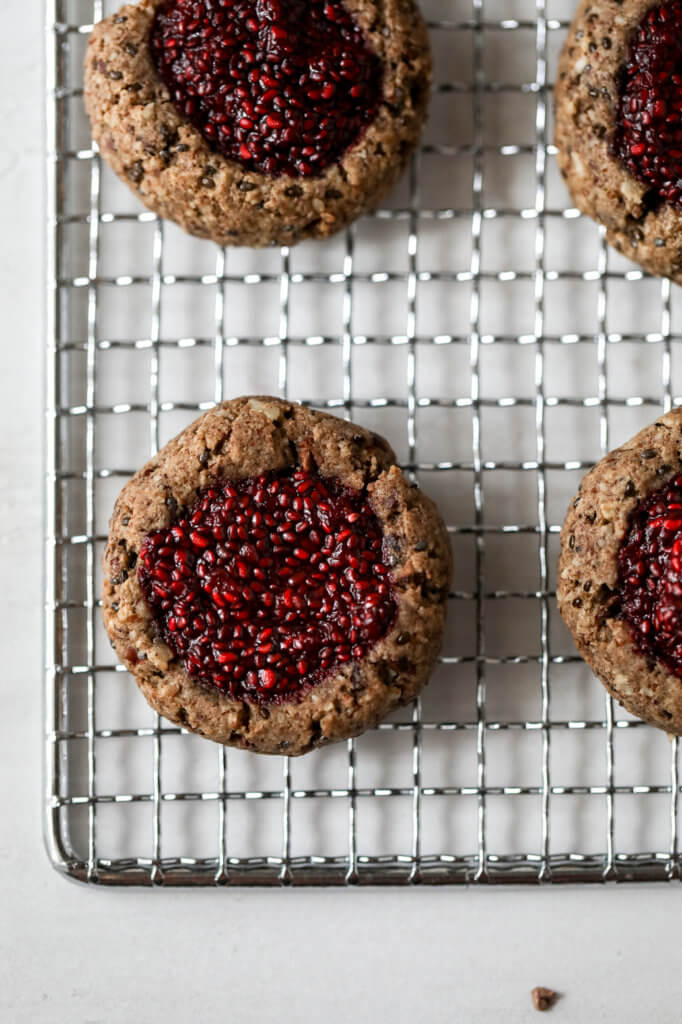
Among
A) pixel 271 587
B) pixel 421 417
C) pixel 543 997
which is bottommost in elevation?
pixel 543 997

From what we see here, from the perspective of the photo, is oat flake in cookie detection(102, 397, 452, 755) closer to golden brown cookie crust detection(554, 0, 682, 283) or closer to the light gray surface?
the light gray surface

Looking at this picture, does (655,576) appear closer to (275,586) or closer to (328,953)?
(275,586)

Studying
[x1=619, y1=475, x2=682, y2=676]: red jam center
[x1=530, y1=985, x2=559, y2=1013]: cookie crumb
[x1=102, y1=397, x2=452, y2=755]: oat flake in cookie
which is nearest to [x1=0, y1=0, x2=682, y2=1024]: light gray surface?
[x1=530, y1=985, x2=559, y2=1013]: cookie crumb

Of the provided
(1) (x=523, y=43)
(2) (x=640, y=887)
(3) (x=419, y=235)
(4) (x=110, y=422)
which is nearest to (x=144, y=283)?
(4) (x=110, y=422)

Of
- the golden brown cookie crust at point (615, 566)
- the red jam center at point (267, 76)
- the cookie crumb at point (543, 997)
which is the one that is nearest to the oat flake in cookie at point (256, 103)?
the red jam center at point (267, 76)

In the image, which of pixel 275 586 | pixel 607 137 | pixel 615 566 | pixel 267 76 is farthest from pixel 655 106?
pixel 275 586

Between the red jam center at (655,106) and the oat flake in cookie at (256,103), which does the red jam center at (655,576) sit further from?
the oat flake in cookie at (256,103)
